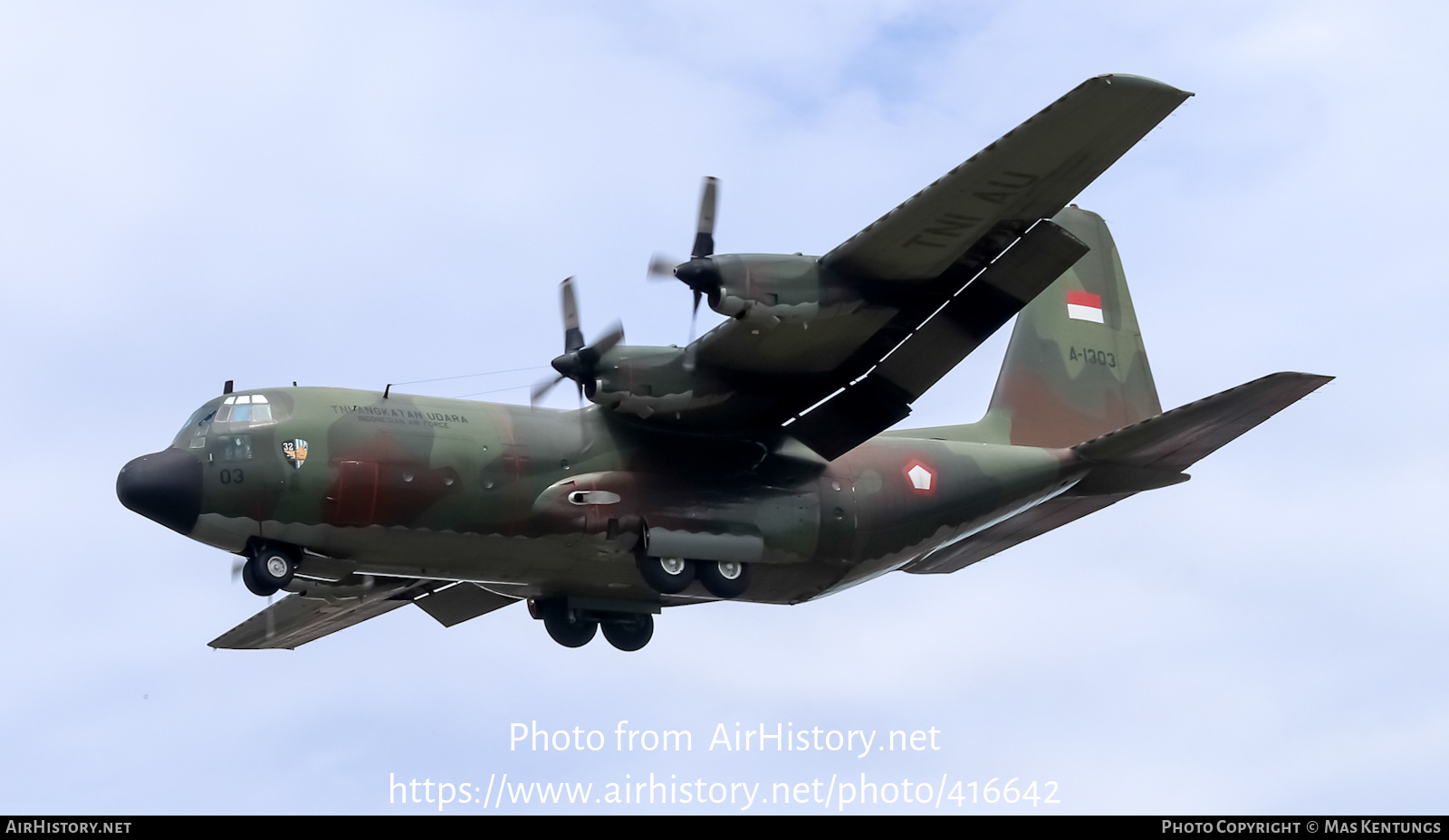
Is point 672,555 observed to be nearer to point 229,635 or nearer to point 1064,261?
point 1064,261

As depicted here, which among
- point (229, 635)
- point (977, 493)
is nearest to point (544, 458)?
point (977, 493)

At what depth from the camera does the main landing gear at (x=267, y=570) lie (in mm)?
18844

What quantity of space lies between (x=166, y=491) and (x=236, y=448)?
808 millimetres

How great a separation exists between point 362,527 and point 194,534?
5.46 feet

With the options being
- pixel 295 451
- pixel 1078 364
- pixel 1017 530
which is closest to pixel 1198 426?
pixel 1017 530

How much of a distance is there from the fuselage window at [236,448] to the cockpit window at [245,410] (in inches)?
8.7

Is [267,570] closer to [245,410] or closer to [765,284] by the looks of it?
[245,410]

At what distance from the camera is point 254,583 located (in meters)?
18.9

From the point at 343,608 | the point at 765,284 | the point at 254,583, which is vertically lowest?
the point at 254,583

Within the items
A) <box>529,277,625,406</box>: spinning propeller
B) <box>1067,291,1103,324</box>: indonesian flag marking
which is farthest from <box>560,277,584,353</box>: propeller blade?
<box>1067,291,1103,324</box>: indonesian flag marking

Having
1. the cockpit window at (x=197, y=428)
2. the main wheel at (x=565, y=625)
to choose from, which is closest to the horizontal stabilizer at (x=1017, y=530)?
the main wheel at (x=565, y=625)

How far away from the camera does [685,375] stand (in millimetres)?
20047
